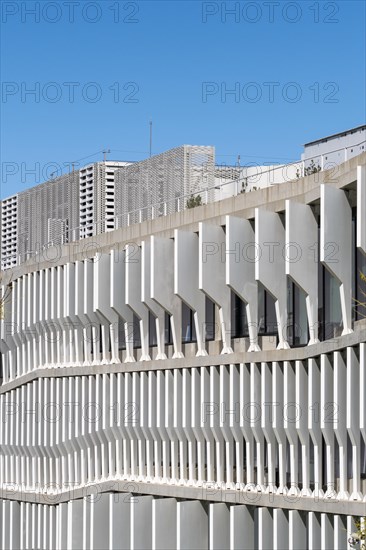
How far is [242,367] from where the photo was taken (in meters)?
35.2

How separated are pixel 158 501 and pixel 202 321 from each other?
5.11 metres

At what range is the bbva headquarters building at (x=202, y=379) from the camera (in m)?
30.9

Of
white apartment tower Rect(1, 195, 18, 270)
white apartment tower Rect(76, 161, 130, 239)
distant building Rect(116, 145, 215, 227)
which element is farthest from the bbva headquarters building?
white apartment tower Rect(1, 195, 18, 270)

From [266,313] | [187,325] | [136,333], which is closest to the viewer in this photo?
[266,313]

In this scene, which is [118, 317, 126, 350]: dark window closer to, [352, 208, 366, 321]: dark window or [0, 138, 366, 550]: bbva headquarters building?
[0, 138, 366, 550]: bbva headquarters building

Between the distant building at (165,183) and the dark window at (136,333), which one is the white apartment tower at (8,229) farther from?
the dark window at (136,333)

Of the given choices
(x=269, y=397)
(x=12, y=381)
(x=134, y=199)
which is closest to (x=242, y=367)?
(x=269, y=397)

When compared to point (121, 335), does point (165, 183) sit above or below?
above

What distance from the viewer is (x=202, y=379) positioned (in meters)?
37.3

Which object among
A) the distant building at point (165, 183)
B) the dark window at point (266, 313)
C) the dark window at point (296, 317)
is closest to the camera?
the dark window at point (296, 317)

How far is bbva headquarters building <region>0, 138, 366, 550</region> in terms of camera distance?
3092 centimetres

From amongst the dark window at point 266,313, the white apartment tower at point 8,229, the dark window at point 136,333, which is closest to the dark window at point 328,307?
the dark window at point 266,313

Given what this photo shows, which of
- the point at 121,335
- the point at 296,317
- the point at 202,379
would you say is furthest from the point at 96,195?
the point at 296,317

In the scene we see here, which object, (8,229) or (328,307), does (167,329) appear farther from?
(8,229)
